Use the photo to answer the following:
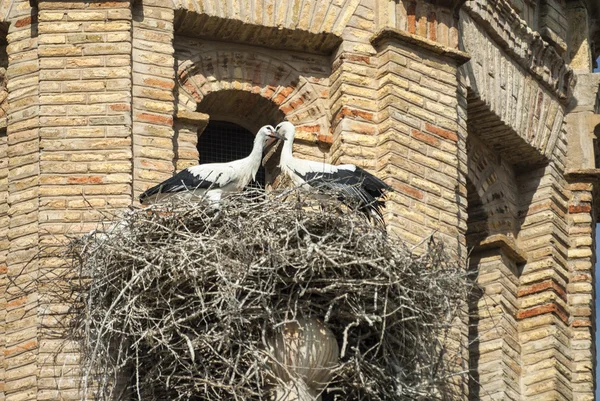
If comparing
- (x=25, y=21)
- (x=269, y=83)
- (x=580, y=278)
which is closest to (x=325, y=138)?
(x=269, y=83)

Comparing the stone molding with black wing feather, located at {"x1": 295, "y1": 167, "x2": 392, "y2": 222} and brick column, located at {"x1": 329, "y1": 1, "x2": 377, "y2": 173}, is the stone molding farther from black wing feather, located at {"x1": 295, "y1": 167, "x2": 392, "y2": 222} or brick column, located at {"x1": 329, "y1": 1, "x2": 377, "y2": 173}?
black wing feather, located at {"x1": 295, "y1": 167, "x2": 392, "y2": 222}

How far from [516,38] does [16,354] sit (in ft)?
18.8

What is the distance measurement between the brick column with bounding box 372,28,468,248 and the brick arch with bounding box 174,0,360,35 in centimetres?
37

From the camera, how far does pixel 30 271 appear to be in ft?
66.4

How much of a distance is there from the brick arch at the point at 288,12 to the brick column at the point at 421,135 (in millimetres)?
369

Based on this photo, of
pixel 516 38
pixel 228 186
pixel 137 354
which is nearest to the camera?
pixel 137 354

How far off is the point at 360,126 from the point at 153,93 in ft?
5.61

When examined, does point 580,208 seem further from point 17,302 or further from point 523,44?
point 17,302

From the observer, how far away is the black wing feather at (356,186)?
19.7 m

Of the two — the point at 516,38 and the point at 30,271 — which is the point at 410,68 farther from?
the point at 30,271

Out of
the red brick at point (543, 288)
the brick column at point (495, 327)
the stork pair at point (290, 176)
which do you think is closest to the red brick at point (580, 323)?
the red brick at point (543, 288)

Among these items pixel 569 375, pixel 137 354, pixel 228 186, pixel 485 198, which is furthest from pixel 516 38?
pixel 137 354

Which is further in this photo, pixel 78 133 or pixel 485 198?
pixel 485 198

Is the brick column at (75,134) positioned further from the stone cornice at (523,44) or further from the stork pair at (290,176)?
the stone cornice at (523,44)
